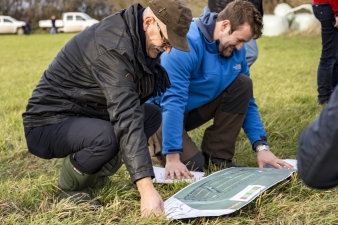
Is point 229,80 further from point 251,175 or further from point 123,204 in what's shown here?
point 123,204

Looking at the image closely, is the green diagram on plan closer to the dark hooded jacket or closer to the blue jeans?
the dark hooded jacket

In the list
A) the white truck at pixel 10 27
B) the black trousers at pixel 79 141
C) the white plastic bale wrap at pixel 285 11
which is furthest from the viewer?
the white truck at pixel 10 27

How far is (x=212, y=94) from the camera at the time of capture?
9.16ft

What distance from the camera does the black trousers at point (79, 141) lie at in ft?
6.46

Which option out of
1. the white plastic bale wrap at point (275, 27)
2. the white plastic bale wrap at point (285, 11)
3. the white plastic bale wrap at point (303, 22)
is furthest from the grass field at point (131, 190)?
the white plastic bale wrap at point (285, 11)

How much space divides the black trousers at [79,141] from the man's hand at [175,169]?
501 millimetres

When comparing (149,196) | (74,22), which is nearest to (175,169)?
(149,196)

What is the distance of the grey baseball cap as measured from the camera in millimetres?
1814

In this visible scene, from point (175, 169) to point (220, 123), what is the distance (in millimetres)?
616

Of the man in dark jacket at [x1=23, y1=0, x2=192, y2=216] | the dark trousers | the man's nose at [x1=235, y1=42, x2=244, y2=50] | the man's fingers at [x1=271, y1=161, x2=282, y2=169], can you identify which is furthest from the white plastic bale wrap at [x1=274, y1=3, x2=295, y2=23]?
the man in dark jacket at [x1=23, y1=0, x2=192, y2=216]

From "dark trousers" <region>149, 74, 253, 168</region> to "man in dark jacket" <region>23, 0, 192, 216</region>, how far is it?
67 centimetres

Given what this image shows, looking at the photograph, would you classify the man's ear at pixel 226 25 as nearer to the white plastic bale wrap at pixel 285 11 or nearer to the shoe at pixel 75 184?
the shoe at pixel 75 184

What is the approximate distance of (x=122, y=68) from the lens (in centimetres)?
181

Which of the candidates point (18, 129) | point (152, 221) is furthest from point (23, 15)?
point (152, 221)
